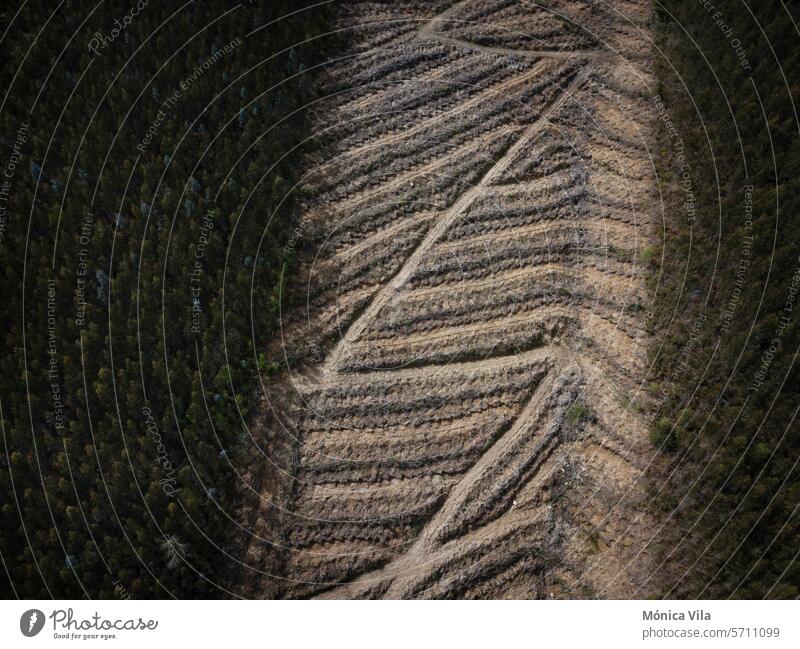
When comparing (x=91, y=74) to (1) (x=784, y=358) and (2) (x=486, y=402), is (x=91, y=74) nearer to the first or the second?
(2) (x=486, y=402)

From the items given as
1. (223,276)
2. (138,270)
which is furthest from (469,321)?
(138,270)

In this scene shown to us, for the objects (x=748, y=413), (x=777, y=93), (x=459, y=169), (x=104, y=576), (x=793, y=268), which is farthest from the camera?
(x=459, y=169)

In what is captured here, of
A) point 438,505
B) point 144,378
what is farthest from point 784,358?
point 144,378

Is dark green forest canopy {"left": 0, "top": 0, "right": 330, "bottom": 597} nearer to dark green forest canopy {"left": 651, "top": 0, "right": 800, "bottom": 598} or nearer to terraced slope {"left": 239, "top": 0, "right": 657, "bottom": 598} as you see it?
terraced slope {"left": 239, "top": 0, "right": 657, "bottom": 598}

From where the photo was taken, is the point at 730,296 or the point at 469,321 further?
the point at 469,321

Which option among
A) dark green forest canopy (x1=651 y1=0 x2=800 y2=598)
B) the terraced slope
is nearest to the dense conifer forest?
dark green forest canopy (x1=651 y1=0 x2=800 y2=598)

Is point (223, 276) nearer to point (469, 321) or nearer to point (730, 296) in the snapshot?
point (469, 321)
